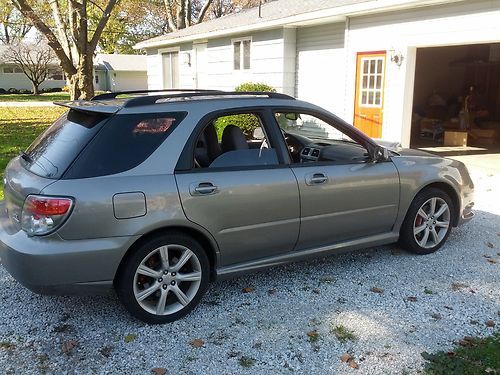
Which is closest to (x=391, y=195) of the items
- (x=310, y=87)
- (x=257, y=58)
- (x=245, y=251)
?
(x=245, y=251)

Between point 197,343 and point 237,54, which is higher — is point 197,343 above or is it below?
below

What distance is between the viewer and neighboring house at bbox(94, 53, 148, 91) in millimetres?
52906

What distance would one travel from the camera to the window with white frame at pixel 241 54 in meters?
16.1

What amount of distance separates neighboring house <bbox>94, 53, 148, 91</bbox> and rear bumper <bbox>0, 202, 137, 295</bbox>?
51.2 m

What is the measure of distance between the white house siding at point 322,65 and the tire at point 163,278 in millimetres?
9703

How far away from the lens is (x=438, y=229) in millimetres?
5250

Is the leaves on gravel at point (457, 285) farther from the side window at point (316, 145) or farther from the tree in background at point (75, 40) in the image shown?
the tree in background at point (75, 40)

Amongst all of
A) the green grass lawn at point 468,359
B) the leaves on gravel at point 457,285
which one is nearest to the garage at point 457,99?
the leaves on gravel at point 457,285

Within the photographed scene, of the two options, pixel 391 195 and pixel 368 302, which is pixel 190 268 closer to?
pixel 368 302

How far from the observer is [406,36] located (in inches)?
417

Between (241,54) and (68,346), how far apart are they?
553 inches

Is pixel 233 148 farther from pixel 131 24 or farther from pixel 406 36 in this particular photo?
pixel 131 24

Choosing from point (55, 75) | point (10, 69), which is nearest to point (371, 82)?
point (55, 75)

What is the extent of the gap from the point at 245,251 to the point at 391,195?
1.59 meters
